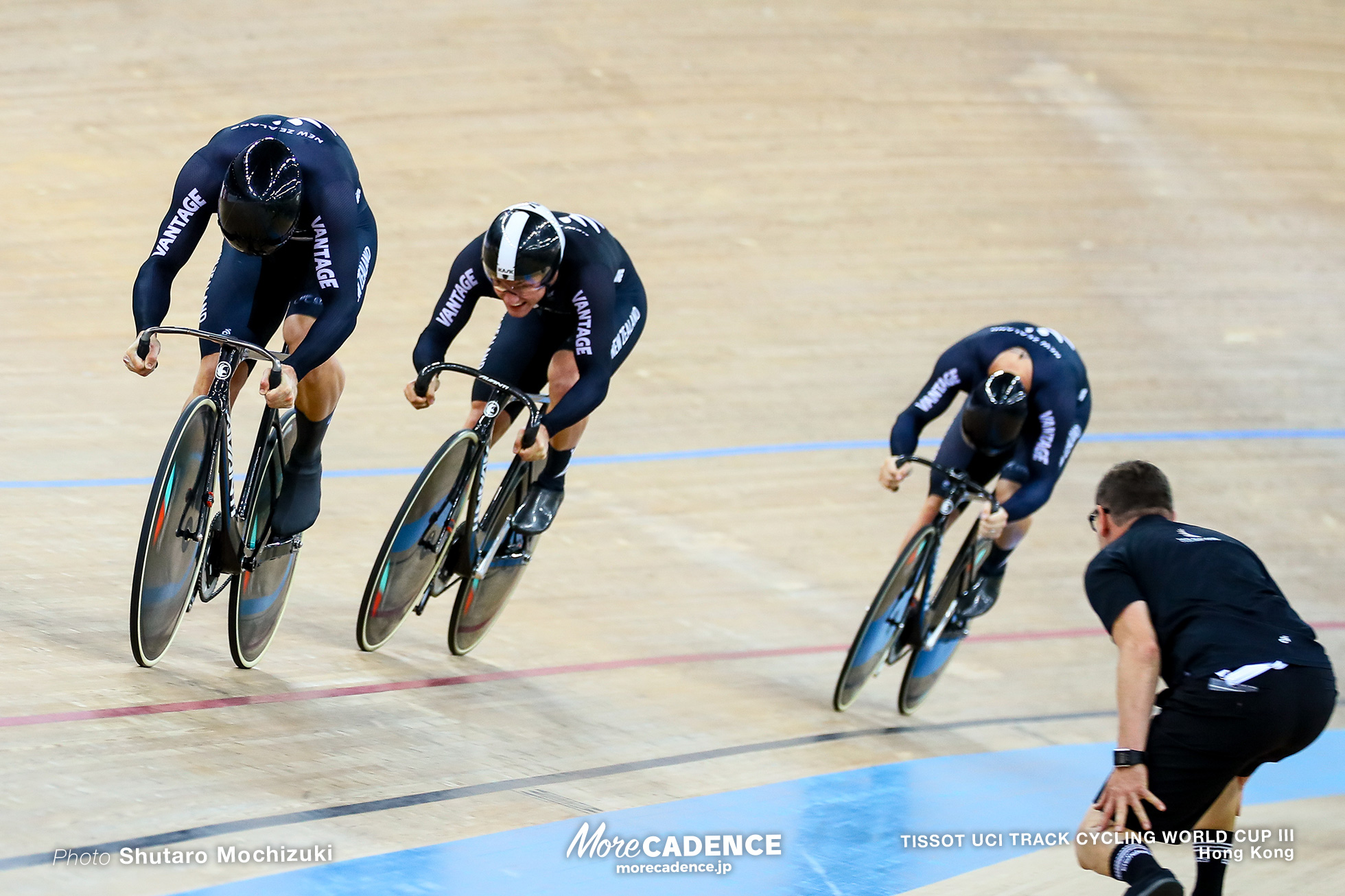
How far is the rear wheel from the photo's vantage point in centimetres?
434

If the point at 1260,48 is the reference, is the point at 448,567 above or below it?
below

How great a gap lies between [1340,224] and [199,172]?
786 centimetres

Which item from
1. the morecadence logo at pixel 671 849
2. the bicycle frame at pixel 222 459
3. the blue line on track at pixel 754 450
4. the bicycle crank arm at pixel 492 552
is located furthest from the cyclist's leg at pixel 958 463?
the bicycle frame at pixel 222 459

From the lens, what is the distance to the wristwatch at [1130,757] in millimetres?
2496

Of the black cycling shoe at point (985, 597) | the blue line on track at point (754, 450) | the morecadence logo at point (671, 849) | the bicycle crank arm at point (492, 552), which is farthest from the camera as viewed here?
the blue line on track at point (754, 450)

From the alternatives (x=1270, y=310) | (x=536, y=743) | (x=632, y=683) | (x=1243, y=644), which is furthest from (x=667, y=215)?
(x=1243, y=644)

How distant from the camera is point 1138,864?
94.9 inches

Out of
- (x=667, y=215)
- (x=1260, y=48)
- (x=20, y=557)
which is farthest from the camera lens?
(x=1260, y=48)

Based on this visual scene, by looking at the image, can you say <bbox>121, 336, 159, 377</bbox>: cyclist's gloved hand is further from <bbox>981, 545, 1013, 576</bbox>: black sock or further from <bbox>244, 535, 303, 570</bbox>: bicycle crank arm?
<bbox>981, 545, 1013, 576</bbox>: black sock

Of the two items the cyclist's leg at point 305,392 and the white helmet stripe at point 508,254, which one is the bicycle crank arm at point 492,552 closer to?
the cyclist's leg at point 305,392

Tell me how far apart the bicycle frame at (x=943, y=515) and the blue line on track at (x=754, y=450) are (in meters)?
1.83

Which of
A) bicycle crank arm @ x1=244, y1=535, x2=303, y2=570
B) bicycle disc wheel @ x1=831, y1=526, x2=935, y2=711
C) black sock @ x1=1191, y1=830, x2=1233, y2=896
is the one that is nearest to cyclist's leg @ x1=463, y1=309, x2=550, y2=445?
bicycle crank arm @ x1=244, y1=535, x2=303, y2=570

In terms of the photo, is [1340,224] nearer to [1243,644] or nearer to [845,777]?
[845,777]

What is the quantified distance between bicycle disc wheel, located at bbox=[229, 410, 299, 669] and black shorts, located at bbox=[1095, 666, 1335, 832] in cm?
199
